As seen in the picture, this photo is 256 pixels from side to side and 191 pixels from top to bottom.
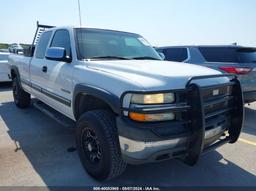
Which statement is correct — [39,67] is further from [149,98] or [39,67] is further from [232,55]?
[232,55]

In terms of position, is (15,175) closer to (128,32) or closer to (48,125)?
(48,125)

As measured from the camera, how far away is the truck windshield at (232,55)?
5672 mm

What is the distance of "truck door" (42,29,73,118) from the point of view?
3.57 meters

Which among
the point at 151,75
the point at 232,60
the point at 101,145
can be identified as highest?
the point at 151,75

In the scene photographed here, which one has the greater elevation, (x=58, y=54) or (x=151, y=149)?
(x=58, y=54)

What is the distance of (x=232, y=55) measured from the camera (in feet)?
19.0

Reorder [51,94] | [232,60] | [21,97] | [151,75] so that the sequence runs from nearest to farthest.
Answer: [151,75], [51,94], [232,60], [21,97]

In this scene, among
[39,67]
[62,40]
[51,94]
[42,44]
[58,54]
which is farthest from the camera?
[42,44]

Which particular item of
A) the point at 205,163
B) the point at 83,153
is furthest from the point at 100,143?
the point at 205,163

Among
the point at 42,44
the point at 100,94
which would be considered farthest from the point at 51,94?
the point at 100,94

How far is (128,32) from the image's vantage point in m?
4.49

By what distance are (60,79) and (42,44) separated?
1422mm

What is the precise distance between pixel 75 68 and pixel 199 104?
1.77 metres

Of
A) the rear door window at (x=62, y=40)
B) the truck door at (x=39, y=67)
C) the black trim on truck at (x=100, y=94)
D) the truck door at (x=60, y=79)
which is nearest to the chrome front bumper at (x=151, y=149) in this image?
the black trim on truck at (x=100, y=94)
